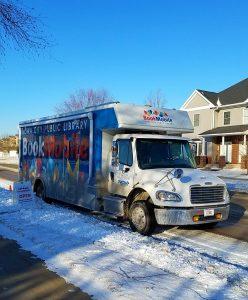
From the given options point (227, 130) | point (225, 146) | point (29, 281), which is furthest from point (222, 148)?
point (29, 281)

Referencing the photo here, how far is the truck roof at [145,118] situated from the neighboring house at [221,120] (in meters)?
27.9

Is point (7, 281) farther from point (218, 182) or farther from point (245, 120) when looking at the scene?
point (245, 120)

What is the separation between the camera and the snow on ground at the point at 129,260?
225 inches

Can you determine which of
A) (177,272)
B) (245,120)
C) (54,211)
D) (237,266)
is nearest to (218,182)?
(237,266)

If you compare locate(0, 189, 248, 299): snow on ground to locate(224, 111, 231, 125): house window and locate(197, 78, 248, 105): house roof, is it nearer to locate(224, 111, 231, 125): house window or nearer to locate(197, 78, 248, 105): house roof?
locate(197, 78, 248, 105): house roof

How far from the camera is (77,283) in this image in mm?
5977

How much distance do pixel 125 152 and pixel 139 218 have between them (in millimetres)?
1735

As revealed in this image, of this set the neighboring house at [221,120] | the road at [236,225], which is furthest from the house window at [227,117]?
the road at [236,225]

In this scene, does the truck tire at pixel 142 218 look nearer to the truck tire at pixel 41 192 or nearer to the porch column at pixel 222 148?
the truck tire at pixel 41 192

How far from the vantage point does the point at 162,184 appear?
A: 31.6ft

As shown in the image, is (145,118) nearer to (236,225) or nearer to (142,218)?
(142,218)

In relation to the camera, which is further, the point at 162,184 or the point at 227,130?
the point at 227,130

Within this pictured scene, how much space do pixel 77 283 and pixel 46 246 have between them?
2086mm

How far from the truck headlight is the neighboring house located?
30675 mm
